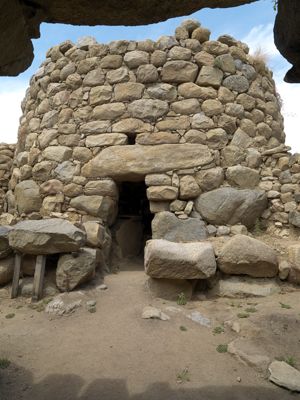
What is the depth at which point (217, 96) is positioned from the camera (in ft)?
19.2

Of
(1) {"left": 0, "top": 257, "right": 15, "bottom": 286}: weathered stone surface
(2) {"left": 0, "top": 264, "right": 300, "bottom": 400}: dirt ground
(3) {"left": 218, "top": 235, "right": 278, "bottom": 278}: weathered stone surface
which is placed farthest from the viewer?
(1) {"left": 0, "top": 257, "right": 15, "bottom": 286}: weathered stone surface

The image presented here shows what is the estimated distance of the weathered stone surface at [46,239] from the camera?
15.1 ft

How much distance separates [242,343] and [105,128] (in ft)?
13.1

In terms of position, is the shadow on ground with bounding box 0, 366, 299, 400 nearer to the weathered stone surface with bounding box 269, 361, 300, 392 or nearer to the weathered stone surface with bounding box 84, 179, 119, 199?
the weathered stone surface with bounding box 269, 361, 300, 392

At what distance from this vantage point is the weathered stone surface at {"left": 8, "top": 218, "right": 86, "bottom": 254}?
4.60 meters

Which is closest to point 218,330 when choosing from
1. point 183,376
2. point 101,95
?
point 183,376

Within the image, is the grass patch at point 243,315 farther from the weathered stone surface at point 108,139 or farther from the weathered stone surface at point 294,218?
the weathered stone surface at point 108,139

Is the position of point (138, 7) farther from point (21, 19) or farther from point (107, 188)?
point (107, 188)

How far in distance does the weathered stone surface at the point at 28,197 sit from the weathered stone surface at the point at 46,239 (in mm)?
1245

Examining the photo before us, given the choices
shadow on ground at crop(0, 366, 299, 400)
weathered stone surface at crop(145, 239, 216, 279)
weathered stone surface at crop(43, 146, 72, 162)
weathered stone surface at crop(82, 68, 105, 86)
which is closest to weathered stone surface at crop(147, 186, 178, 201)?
weathered stone surface at crop(145, 239, 216, 279)

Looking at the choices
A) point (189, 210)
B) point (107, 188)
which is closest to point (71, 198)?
point (107, 188)

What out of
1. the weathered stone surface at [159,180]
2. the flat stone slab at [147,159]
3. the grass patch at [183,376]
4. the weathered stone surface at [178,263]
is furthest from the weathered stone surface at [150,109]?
the grass patch at [183,376]

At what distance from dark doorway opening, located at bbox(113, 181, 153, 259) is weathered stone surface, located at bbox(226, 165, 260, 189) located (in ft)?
7.07

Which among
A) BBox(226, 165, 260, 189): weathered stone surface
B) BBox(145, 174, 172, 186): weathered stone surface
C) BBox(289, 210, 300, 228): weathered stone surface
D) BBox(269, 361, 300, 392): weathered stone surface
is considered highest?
BBox(226, 165, 260, 189): weathered stone surface
